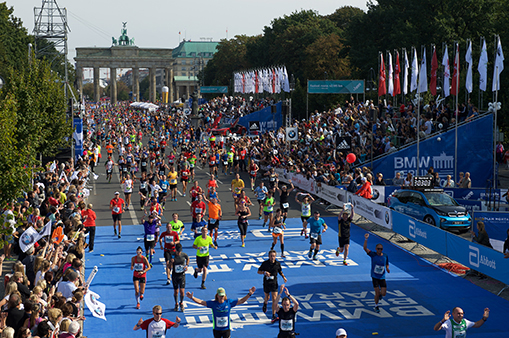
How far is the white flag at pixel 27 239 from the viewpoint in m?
15.5

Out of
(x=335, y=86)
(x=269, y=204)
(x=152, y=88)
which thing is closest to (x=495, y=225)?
(x=269, y=204)

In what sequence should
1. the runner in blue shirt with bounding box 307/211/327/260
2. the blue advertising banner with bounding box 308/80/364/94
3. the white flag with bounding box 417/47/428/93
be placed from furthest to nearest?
the blue advertising banner with bounding box 308/80/364/94, the white flag with bounding box 417/47/428/93, the runner in blue shirt with bounding box 307/211/327/260

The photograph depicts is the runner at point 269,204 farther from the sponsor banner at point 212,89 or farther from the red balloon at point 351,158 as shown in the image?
the sponsor banner at point 212,89

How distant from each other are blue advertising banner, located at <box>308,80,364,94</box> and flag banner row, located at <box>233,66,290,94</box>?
4.96 metres

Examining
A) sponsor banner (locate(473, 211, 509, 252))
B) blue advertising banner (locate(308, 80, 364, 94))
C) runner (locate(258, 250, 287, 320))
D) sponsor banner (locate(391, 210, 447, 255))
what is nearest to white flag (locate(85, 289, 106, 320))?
runner (locate(258, 250, 287, 320))

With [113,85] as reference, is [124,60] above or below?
above

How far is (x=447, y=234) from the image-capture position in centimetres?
1773

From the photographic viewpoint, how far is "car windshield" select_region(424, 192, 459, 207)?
2189 centimetres

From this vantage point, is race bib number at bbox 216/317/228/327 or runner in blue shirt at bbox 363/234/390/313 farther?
runner in blue shirt at bbox 363/234/390/313

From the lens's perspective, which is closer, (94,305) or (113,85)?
(94,305)

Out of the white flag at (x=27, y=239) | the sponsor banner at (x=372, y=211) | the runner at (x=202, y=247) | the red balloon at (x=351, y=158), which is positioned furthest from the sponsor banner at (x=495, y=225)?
the white flag at (x=27, y=239)

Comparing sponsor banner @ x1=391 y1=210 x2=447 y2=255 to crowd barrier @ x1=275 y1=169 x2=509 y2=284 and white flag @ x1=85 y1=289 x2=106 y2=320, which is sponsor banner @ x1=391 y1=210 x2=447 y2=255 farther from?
white flag @ x1=85 y1=289 x2=106 y2=320

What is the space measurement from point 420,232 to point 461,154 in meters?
11.0

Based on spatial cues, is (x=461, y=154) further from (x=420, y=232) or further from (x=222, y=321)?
(x=222, y=321)
